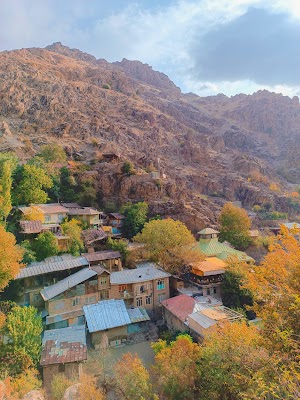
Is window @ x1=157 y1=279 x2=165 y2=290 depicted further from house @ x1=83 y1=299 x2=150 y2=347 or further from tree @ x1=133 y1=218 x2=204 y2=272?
house @ x1=83 y1=299 x2=150 y2=347

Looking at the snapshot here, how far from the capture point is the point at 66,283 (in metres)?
28.0

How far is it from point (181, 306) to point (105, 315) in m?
7.08

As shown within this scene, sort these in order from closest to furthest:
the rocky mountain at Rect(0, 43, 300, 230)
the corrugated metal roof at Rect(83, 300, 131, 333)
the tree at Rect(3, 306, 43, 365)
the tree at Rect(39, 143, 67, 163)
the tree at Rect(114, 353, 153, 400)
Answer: the tree at Rect(114, 353, 153, 400) → the tree at Rect(3, 306, 43, 365) → the corrugated metal roof at Rect(83, 300, 131, 333) → the rocky mountain at Rect(0, 43, 300, 230) → the tree at Rect(39, 143, 67, 163)

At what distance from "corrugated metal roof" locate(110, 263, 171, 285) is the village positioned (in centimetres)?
10

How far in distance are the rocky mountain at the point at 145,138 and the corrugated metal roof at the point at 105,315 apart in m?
19.1

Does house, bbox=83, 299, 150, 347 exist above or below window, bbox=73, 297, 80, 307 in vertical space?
below

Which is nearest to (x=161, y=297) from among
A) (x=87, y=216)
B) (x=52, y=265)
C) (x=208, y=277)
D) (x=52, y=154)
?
(x=208, y=277)

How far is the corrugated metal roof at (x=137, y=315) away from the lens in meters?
27.4

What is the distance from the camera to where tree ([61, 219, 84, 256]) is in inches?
1323

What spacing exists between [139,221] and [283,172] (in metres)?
79.9

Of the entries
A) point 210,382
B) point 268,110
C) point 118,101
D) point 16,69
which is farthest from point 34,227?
point 268,110

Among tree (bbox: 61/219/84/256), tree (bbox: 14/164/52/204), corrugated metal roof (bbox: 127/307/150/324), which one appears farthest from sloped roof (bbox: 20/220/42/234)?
corrugated metal roof (bbox: 127/307/150/324)

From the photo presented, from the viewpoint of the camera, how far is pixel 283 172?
337 ft

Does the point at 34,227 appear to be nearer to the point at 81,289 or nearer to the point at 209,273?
the point at 81,289
